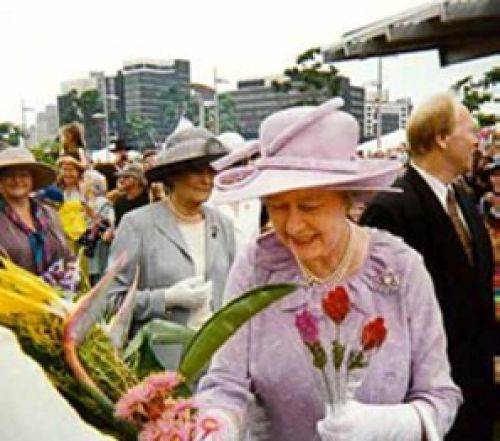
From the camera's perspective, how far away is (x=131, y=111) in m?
20.2

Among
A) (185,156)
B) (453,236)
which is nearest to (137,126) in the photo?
(185,156)

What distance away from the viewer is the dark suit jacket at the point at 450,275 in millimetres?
2861

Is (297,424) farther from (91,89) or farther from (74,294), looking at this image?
(91,89)

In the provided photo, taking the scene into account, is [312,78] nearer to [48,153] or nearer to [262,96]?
[262,96]

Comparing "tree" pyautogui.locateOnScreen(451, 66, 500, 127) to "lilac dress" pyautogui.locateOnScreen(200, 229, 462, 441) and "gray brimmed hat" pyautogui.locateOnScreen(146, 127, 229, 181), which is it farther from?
"lilac dress" pyautogui.locateOnScreen(200, 229, 462, 441)

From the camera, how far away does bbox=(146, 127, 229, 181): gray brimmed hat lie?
344 cm

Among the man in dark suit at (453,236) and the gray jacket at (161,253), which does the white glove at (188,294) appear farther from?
the man in dark suit at (453,236)

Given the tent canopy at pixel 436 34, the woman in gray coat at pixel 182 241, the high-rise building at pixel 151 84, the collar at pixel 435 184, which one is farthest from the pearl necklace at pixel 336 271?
the high-rise building at pixel 151 84

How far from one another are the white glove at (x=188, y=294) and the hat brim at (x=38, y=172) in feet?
4.63

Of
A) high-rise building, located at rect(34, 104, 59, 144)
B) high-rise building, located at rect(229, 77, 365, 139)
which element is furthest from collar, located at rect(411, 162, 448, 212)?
high-rise building, located at rect(34, 104, 59, 144)

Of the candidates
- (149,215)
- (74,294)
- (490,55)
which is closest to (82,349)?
(74,294)

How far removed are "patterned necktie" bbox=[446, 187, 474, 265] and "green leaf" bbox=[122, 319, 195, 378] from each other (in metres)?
1.60

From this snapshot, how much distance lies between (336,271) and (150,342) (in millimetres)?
615

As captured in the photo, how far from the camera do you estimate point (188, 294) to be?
323cm
